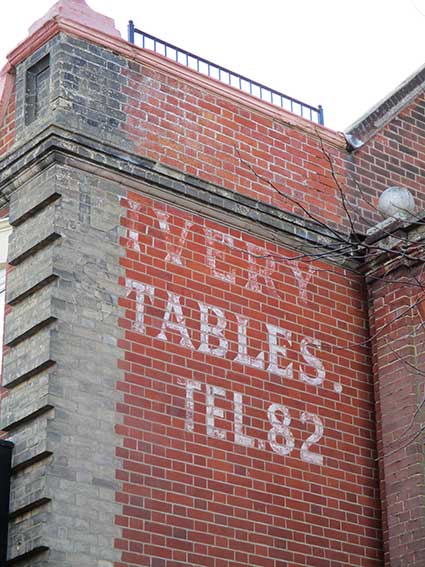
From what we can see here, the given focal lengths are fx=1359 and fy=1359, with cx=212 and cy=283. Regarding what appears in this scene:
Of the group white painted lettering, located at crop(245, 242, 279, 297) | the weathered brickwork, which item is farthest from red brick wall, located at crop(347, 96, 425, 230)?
white painted lettering, located at crop(245, 242, 279, 297)

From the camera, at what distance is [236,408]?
14984 millimetres

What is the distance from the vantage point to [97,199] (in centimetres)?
1488

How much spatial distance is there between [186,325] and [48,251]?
177cm

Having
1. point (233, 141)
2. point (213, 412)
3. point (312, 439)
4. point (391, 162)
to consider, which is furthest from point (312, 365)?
point (391, 162)

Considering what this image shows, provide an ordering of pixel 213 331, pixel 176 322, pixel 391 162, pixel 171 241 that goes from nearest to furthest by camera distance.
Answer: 1. pixel 176 322
2. pixel 213 331
3. pixel 171 241
4. pixel 391 162

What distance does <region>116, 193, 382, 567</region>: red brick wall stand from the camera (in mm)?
14055

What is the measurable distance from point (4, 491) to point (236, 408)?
9.39 ft

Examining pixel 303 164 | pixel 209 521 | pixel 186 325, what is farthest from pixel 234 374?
pixel 303 164

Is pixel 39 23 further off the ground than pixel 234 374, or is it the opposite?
pixel 39 23

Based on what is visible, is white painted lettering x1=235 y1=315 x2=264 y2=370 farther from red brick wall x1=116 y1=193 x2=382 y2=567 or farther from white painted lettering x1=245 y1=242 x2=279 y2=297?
white painted lettering x1=245 y1=242 x2=279 y2=297

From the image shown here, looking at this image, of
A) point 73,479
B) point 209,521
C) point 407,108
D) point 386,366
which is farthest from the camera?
point 407,108

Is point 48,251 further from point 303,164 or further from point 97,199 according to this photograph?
point 303,164

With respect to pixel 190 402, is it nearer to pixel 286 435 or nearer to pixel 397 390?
pixel 286 435

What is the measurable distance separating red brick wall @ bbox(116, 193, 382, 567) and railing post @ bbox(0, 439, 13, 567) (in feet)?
Answer: 3.70
